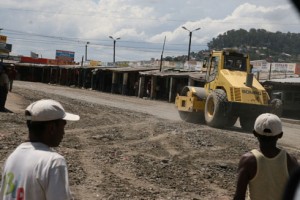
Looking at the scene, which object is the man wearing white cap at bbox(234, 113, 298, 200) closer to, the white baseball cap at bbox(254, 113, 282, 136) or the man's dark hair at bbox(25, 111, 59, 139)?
the white baseball cap at bbox(254, 113, 282, 136)

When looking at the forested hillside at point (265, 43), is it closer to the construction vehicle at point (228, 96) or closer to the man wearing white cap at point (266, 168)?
the construction vehicle at point (228, 96)

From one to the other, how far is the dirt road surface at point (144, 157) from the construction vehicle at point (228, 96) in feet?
4.85

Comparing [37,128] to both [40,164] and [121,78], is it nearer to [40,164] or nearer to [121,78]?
[40,164]

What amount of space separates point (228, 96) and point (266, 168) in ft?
46.8

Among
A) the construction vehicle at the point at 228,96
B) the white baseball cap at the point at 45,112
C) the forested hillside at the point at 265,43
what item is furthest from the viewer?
the forested hillside at the point at 265,43

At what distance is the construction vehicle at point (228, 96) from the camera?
17.4 m

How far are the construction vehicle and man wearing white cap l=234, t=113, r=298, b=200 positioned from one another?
1370 cm

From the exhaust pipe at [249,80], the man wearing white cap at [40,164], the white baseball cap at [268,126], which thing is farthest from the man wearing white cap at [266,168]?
the exhaust pipe at [249,80]

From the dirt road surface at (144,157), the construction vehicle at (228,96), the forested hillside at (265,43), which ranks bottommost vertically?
the dirt road surface at (144,157)

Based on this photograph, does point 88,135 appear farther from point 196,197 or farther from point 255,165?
point 255,165

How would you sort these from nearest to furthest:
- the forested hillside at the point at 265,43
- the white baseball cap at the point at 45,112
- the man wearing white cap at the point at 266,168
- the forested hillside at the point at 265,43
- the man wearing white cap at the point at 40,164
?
the man wearing white cap at the point at 40,164
the white baseball cap at the point at 45,112
the man wearing white cap at the point at 266,168
the forested hillside at the point at 265,43
the forested hillside at the point at 265,43

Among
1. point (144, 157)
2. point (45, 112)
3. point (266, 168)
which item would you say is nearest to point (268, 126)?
point (266, 168)

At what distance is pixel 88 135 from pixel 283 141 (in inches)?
271

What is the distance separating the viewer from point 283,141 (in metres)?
16.2
